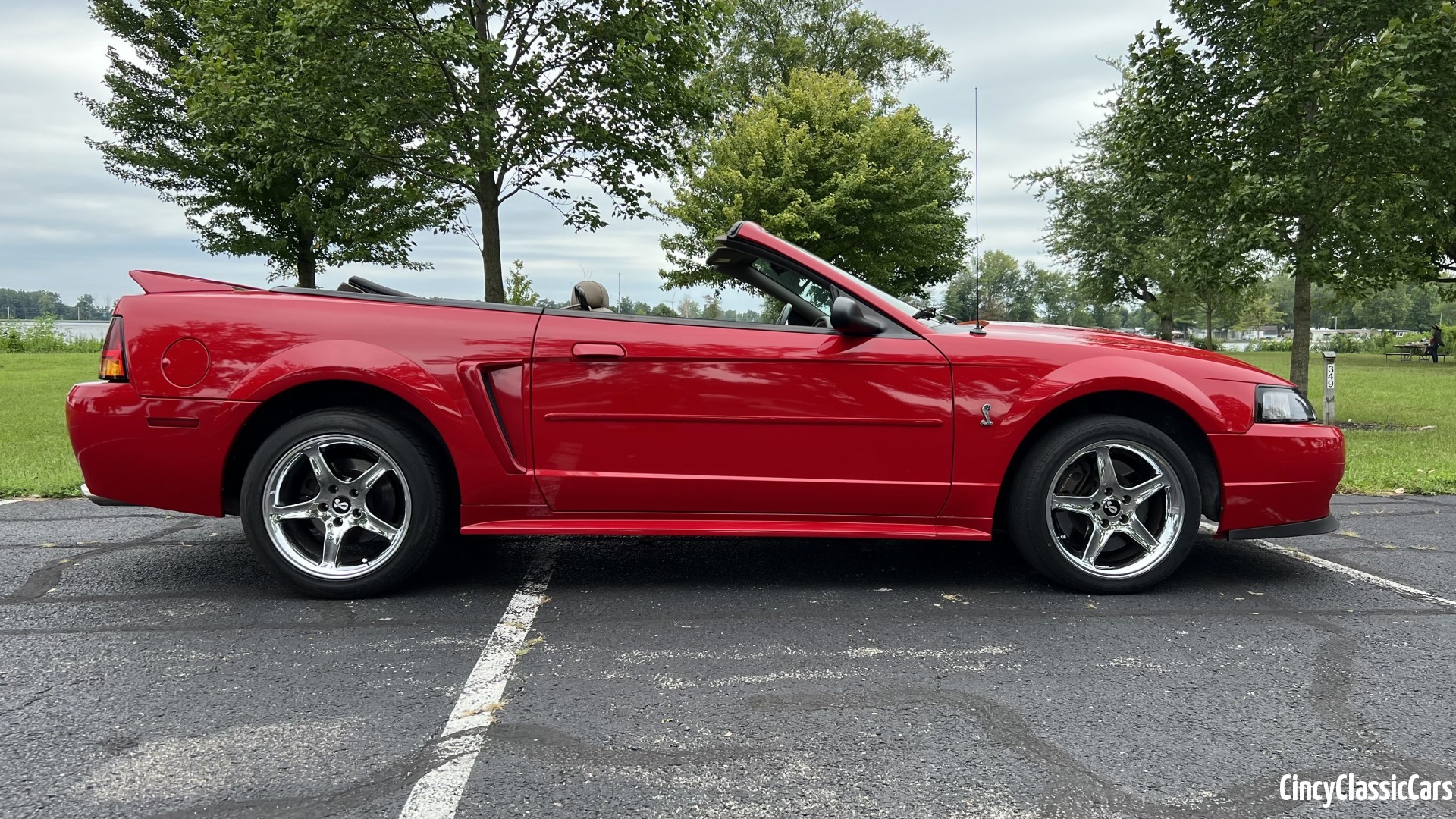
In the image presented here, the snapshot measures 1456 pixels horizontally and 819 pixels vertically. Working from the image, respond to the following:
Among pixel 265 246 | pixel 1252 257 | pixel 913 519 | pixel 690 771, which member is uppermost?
pixel 265 246

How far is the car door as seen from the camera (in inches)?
129

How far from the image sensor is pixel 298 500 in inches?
130

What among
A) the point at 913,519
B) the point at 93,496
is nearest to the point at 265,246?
the point at 93,496

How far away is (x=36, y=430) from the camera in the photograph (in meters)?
9.67

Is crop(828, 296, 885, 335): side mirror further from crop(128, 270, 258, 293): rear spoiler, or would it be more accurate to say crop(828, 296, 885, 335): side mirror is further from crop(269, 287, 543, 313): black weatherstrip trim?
crop(128, 270, 258, 293): rear spoiler

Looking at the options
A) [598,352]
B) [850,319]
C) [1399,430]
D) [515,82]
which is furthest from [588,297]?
[1399,430]

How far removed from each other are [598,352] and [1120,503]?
2.13m

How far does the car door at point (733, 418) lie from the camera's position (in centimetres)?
327

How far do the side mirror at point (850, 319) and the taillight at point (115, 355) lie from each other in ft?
8.87

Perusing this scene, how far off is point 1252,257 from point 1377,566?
874 cm

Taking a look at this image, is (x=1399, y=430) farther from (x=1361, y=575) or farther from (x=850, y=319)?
(x=850, y=319)

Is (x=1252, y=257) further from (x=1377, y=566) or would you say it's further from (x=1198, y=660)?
(x=1198, y=660)

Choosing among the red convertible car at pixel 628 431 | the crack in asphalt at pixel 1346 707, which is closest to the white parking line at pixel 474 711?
the red convertible car at pixel 628 431

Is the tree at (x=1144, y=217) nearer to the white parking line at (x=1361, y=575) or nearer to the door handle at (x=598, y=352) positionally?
the white parking line at (x=1361, y=575)
